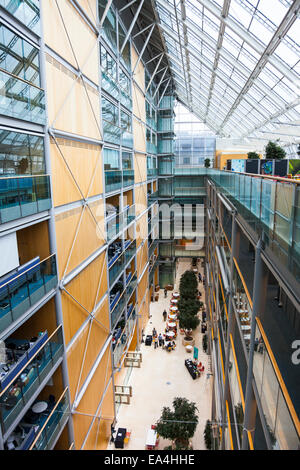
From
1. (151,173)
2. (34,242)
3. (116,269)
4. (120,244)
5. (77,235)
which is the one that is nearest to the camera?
(34,242)

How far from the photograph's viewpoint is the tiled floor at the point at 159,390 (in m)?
13.7

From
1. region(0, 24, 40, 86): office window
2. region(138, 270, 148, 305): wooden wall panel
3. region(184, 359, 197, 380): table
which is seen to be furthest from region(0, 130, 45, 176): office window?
region(138, 270, 148, 305): wooden wall panel

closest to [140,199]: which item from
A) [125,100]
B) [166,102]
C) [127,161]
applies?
[127,161]

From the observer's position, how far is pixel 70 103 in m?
9.04

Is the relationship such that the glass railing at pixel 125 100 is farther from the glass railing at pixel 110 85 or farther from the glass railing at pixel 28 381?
the glass railing at pixel 28 381

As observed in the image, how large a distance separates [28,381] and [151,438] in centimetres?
813

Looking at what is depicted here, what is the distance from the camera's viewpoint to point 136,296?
64.3ft

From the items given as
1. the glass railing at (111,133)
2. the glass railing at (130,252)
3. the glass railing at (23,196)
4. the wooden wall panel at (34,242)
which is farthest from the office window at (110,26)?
the glass railing at (130,252)

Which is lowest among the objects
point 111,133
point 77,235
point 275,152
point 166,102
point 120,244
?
point 120,244

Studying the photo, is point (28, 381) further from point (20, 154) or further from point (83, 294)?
point (20, 154)

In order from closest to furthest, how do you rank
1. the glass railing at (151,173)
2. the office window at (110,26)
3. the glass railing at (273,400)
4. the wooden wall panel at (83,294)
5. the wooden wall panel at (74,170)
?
1. the glass railing at (273,400)
2. the wooden wall panel at (74,170)
3. the wooden wall panel at (83,294)
4. the office window at (110,26)
5. the glass railing at (151,173)

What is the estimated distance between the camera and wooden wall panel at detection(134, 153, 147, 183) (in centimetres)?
1903

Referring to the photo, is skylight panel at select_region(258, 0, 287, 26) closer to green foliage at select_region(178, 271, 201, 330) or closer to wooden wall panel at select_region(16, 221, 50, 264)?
wooden wall panel at select_region(16, 221, 50, 264)

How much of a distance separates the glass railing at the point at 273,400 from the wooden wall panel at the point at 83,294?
17.1ft
